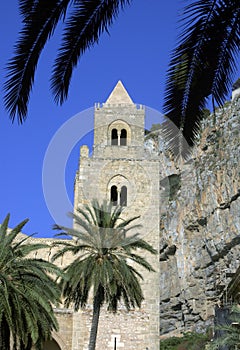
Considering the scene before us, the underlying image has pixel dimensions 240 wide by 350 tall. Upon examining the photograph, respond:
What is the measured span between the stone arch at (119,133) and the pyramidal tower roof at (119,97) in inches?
49.3

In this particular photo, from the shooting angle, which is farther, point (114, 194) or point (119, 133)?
point (119, 133)

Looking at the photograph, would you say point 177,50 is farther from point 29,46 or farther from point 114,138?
point 114,138

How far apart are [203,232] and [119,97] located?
43.8ft

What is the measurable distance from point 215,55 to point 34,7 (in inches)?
59.9

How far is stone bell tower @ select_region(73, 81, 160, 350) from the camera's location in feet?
95.6

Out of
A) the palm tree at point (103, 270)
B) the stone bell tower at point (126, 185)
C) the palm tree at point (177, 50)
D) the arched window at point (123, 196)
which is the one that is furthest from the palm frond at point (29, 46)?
the arched window at point (123, 196)

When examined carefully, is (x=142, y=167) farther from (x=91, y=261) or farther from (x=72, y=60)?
(x=72, y=60)

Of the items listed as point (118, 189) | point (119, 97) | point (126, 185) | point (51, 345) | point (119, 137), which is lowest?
point (51, 345)

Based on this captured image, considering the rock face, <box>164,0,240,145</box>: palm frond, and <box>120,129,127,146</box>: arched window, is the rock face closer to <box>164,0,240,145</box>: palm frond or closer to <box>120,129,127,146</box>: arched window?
<box>120,129,127,146</box>: arched window

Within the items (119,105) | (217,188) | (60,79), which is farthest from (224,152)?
(60,79)

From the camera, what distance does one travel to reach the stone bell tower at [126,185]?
95.6ft

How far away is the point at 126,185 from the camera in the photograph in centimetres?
3247

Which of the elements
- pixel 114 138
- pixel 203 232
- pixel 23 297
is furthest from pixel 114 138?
pixel 23 297

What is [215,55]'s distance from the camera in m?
5.18
